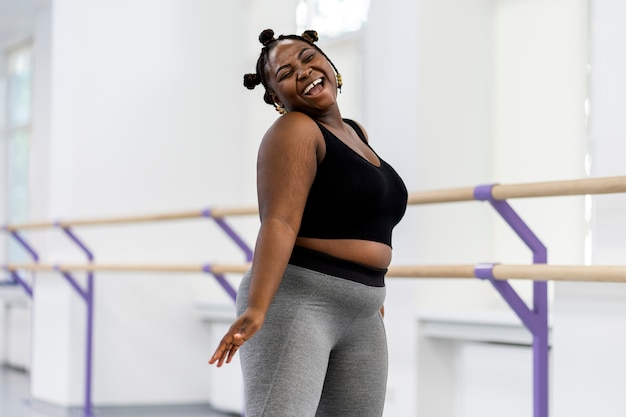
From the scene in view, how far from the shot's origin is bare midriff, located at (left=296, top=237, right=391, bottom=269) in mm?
1534

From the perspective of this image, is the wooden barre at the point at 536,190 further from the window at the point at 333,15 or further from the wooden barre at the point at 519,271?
the window at the point at 333,15

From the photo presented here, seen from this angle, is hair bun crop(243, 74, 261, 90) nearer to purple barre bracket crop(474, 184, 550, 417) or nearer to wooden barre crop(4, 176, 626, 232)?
wooden barre crop(4, 176, 626, 232)

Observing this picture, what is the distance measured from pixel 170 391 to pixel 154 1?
7.29 feet

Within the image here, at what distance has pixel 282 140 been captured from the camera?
4.97 feet

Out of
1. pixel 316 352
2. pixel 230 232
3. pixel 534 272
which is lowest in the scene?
pixel 316 352

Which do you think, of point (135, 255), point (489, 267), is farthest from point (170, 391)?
point (489, 267)

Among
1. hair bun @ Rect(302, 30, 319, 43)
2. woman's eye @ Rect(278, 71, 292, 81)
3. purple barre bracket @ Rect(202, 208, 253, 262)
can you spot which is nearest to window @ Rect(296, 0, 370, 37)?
purple barre bracket @ Rect(202, 208, 253, 262)

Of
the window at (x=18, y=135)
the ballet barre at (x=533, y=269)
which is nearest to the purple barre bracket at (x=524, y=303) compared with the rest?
the ballet barre at (x=533, y=269)

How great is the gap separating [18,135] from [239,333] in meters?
7.80

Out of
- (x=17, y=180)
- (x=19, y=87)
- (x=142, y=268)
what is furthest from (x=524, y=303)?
(x=19, y=87)

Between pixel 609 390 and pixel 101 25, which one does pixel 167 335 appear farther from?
pixel 609 390

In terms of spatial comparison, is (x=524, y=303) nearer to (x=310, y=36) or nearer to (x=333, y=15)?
(x=310, y=36)

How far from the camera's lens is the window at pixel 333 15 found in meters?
4.98

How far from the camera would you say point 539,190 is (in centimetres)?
242
